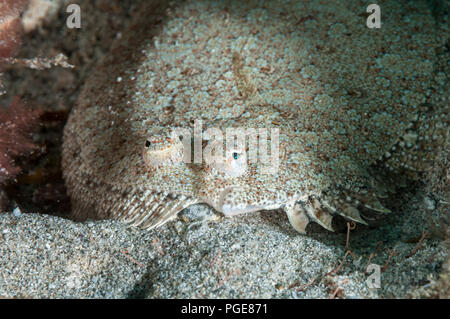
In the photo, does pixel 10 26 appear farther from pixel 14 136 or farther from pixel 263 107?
pixel 263 107

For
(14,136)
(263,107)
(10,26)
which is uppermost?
(10,26)

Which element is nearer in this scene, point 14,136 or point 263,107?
point 263,107

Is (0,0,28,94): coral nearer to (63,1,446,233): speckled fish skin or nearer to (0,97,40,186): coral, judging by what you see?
(0,97,40,186): coral

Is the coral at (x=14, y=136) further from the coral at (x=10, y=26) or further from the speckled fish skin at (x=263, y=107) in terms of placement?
the speckled fish skin at (x=263, y=107)

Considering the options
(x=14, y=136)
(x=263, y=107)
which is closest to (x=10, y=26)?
(x=14, y=136)

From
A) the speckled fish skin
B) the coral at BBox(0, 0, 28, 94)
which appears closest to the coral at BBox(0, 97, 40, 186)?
the coral at BBox(0, 0, 28, 94)

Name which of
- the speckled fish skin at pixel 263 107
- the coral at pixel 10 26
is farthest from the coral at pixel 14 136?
the speckled fish skin at pixel 263 107

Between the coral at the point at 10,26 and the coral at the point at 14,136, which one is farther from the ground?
the coral at the point at 10,26

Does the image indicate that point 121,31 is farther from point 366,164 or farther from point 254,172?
point 366,164

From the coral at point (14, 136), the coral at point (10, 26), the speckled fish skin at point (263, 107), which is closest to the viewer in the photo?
the speckled fish skin at point (263, 107)

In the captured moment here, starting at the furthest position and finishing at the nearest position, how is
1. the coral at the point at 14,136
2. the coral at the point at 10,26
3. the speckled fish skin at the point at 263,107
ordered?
the coral at the point at 14,136, the coral at the point at 10,26, the speckled fish skin at the point at 263,107
